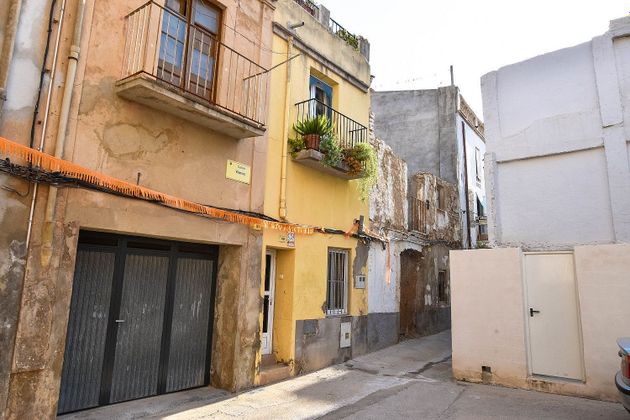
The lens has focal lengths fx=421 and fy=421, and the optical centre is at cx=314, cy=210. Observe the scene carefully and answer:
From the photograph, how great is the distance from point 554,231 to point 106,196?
822cm

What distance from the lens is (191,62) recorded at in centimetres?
702

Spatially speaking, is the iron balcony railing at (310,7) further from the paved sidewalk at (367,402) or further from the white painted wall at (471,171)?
the white painted wall at (471,171)

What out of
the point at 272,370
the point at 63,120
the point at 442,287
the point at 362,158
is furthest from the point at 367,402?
the point at 442,287

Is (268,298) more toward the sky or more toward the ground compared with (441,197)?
more toward the ground

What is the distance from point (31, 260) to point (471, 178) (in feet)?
57.5

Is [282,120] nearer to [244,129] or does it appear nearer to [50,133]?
[244,129]

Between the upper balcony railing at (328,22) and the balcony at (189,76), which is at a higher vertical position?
the upper balcony railing at (328,22)

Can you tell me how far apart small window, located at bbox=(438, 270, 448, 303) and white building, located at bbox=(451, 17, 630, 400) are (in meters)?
6.16

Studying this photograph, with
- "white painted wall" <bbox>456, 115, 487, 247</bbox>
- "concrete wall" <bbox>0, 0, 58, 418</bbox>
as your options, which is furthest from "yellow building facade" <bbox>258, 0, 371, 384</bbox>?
"white painted wall" <bbox>456, 115, 487, 247</bbox>

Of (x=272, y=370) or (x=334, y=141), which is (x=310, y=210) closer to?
(x=334, y=141)

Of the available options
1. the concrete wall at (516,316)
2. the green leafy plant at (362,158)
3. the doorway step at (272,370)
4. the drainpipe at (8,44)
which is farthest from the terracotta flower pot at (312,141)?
the drainpipe at (8,44)

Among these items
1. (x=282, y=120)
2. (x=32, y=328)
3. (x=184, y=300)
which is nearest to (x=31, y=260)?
(x=32, y=328)

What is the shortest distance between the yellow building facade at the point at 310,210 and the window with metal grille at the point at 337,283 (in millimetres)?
23

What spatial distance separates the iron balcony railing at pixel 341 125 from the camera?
9766 mm
